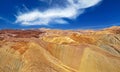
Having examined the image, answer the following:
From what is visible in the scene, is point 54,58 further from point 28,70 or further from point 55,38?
point 55,38

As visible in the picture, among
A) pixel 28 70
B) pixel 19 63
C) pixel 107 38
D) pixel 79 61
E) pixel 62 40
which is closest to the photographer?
pixel 28 70

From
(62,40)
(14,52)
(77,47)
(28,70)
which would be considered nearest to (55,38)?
(62,40)

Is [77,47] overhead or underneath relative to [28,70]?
overhead

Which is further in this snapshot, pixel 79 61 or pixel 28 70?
pixel 79 61

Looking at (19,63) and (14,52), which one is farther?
(14,52)

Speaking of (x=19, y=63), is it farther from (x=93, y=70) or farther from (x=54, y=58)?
(x=93, y=70)

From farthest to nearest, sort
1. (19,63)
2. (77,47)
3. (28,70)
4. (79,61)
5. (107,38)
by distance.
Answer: (107,38) → (77,47) → (79,61) → (19,63) → (28,70)

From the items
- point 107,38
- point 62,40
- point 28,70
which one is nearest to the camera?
point 28,70

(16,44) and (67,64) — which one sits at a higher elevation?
(16,44)

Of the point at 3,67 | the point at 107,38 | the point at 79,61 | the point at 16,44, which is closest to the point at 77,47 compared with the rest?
the point at 79,61
